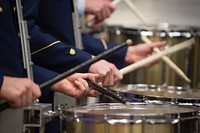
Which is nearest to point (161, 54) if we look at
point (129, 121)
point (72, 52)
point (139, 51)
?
point (139, 51)

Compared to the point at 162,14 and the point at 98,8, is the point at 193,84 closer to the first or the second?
the point at 98,8

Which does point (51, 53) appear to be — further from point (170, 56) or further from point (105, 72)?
point (170, 56)

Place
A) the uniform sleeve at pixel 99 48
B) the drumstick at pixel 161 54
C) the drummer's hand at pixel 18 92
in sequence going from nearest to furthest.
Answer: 1. the drummer's hand at pixel 18 92
2. the drumstick at pixel 161 54
3. the uniform sleeve at pixel 99 48

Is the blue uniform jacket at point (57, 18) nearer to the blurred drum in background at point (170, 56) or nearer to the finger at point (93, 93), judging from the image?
the finger at point (93, 93)

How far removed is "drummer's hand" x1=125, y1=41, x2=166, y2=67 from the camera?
8.09 ft

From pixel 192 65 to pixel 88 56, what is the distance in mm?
964

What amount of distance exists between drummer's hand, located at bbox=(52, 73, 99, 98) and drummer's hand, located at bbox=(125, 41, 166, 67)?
0.87 meters

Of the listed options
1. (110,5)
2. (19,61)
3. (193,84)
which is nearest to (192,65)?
(193,84)

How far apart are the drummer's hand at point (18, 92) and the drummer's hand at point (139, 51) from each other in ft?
3.88

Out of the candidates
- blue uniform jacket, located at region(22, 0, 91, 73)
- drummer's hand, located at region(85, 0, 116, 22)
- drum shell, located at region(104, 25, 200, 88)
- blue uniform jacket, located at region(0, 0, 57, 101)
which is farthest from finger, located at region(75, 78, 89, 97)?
drummer's hand, located at region(85, 0, 116, 22)

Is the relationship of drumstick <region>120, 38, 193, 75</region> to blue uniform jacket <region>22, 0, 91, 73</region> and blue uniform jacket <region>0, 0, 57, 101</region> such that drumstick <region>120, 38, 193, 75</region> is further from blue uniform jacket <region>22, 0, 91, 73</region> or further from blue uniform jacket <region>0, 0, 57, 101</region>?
blue uniform jacket <region>0, 0, 57, 101</region>

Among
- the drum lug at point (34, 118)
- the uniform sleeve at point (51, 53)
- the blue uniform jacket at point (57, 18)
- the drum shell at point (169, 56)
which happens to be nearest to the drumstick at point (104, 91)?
the drum lug at point (34, 118)

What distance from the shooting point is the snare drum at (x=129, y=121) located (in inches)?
51.3

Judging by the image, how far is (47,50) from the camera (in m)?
1.79
